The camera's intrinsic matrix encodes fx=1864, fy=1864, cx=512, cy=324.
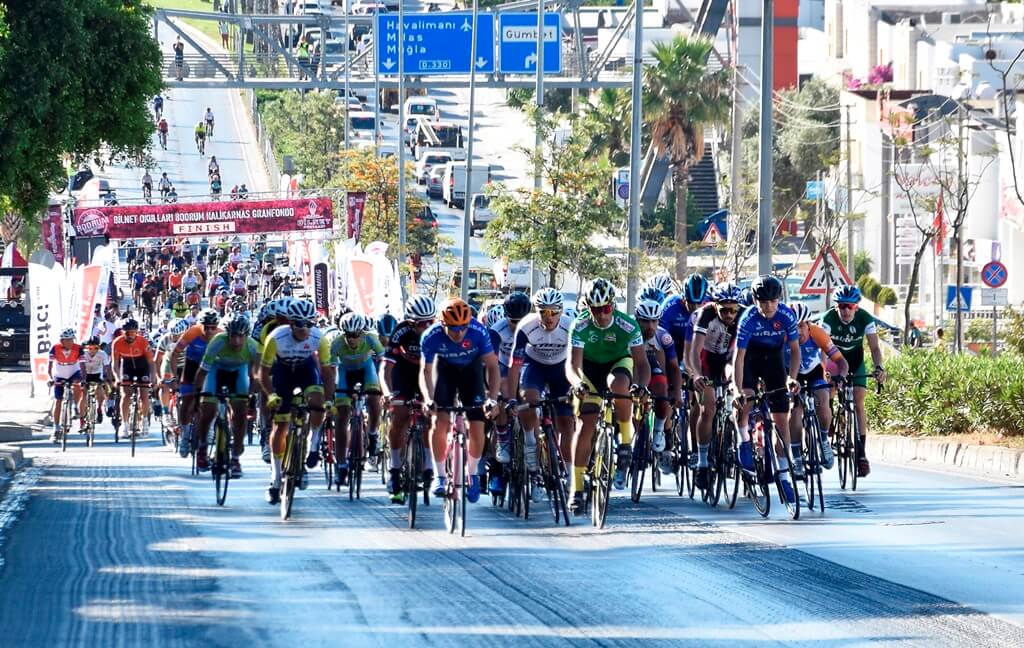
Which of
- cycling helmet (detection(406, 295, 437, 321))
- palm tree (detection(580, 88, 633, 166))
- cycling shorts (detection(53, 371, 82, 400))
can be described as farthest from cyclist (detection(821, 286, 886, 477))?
palm tree (detection(580, 88, 633, 166))

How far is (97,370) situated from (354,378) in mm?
12392

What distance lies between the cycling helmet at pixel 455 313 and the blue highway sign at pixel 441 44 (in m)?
34.1

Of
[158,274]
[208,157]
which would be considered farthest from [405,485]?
[208,157]

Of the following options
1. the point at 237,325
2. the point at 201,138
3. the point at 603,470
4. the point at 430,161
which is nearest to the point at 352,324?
the point at 237,325

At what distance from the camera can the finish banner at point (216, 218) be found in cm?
5884

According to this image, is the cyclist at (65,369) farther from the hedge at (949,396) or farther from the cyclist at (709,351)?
the cyclist at (709,351)

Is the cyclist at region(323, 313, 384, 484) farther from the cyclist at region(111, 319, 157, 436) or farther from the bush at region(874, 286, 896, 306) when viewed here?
the bush at region(874, 286, 896, 306)

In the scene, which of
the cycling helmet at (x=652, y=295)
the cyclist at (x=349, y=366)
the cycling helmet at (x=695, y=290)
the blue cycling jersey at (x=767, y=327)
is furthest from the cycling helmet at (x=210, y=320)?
the blue cycling jersey at (x=767, y=327)

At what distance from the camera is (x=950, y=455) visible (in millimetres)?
20891

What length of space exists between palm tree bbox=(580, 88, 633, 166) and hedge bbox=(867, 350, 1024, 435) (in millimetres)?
30065

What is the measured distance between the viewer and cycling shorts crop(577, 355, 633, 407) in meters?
14.7

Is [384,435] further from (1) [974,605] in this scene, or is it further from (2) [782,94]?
(2) [782,94]

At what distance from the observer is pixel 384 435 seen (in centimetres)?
2041

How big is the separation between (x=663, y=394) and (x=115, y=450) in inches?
512
